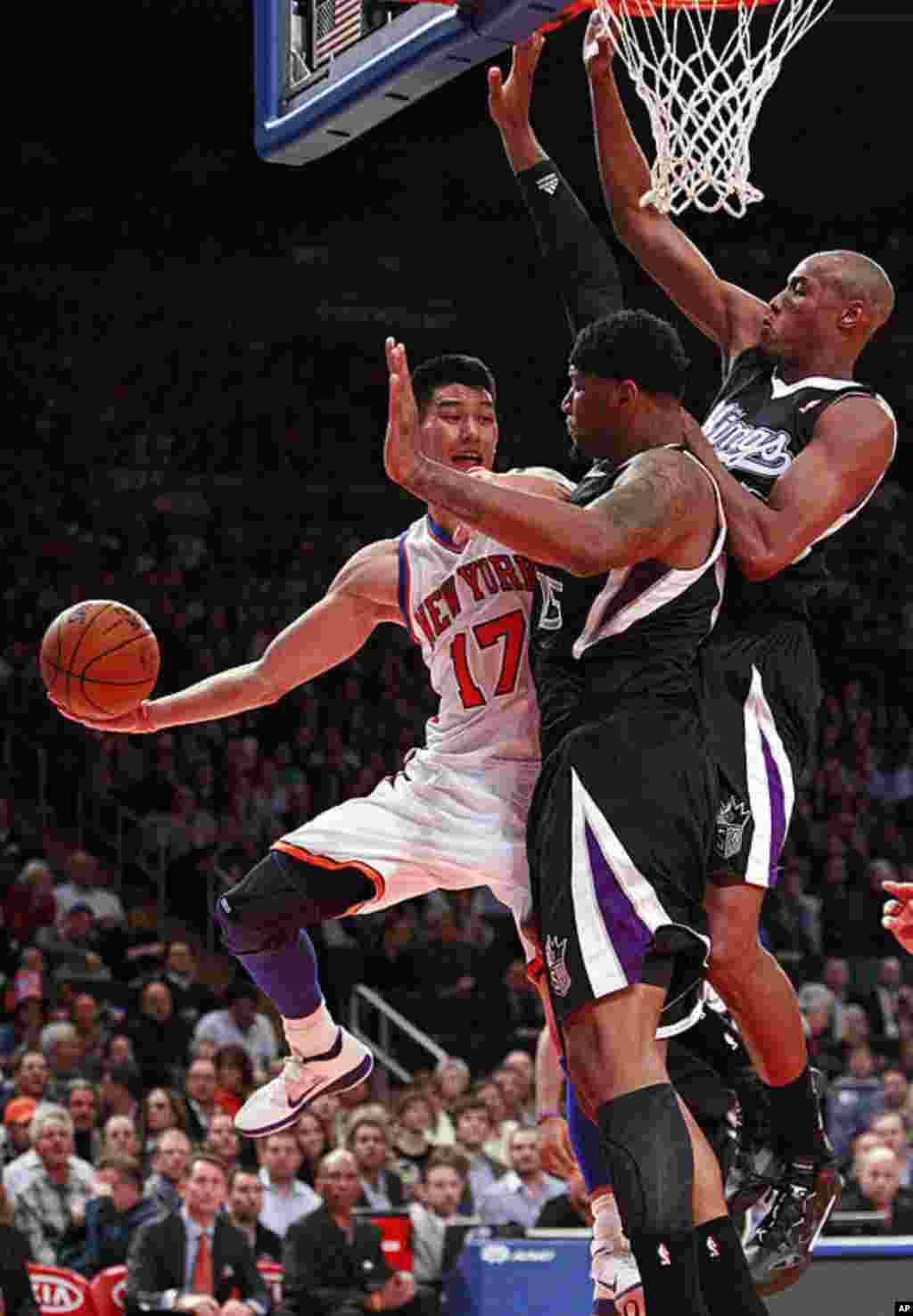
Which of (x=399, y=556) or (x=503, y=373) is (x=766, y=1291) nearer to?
(x=399, y=556)

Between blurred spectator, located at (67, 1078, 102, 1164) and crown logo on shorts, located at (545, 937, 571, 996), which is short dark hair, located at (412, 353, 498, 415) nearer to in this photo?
crown logo on shorts, located at (545, 937, 571, 996)

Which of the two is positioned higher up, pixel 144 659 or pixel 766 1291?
pixel 144 659

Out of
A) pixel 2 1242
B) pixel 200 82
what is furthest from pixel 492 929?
pixel 200 82

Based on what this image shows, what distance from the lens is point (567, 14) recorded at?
584 cm

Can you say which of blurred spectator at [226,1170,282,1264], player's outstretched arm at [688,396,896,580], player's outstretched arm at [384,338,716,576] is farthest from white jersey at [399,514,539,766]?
blurred spectator at [226,1170,282,1264]

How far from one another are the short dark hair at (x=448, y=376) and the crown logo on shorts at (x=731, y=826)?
49.6 inches

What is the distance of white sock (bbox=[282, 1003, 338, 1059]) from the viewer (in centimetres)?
561

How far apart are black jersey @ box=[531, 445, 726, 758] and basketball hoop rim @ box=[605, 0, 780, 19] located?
1586 millimetres

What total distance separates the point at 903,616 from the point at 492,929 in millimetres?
7990

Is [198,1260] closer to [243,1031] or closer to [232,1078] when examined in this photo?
[232,1078]

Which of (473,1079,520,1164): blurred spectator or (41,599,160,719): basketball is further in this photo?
(473,1079,520,1164): blurred spectator

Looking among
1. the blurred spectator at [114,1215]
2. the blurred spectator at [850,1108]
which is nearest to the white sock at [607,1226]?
the blurred spectator at [114,1215]

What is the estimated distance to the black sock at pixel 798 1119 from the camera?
209 inches

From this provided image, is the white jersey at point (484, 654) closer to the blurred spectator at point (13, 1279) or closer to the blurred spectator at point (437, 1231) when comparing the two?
the blurred spectator at point (13, 1279)
